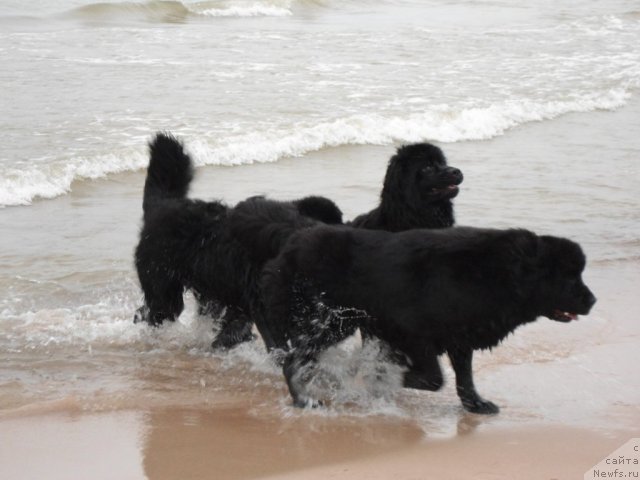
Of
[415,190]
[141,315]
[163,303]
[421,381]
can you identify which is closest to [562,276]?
[421,381]

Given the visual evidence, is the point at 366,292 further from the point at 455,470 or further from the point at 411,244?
the point at 455,470

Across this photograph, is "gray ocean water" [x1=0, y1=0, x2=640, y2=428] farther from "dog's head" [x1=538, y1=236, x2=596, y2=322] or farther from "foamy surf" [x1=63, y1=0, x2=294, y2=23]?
"dog's head" [x1=538, y1=236, x2=596, y2=322]

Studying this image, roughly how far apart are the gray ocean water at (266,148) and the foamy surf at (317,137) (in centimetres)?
3

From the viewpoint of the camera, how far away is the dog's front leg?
493 centimetres

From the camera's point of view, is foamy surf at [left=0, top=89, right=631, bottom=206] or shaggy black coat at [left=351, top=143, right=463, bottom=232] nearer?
shaggy black coat at [left=351, top=143, right=463, bottom=232]

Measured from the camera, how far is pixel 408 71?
55.9ft

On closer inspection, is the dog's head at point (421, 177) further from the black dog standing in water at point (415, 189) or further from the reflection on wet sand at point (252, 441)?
the reflection on wet sand at point (252, 441)

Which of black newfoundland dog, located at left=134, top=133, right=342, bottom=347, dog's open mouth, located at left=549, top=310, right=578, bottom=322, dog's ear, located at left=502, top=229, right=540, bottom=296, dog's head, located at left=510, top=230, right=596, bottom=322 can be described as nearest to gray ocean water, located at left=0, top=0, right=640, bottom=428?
black newfoundland dog, located at left=134, top=133, right=342, bottom=347

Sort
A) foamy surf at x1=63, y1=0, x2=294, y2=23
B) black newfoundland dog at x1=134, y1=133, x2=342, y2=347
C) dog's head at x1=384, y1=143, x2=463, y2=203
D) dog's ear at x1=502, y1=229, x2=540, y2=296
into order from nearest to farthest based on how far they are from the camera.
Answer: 1. dog's ear at x1=502, y1=229, x2=540, y2=296
2. black newfoundland dog at x1=134, y1=133, x2=342, y2=347
3. dog's head at x1=384, y1=143, x2=463, y2=203
4. foamy surf at x1=63, y1=0, x2=294, y2=23

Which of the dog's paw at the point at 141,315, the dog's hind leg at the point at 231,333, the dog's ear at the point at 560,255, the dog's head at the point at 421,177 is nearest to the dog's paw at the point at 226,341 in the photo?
the dog's hind leg at the point at 231,333

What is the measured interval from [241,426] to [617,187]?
255 inches

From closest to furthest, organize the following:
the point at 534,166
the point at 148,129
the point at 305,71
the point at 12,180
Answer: the point at 12,180 < the point at 534,166 < the point at 148,129 < the point at 305,71

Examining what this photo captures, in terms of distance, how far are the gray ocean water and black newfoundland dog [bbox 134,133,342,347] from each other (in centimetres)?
26

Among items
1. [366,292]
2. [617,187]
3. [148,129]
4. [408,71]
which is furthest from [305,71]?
[366,292]
